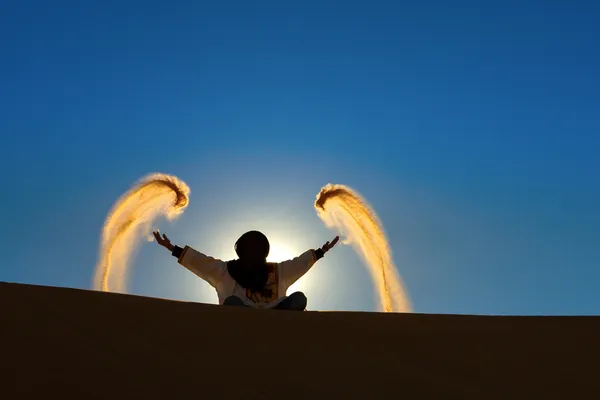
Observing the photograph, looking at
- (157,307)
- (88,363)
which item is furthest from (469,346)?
(88,363)

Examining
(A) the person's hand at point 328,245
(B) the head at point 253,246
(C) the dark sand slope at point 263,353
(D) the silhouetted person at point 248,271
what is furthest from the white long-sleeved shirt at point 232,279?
(C) the dark sand slope at point 263,353

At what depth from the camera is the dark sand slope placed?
10.1ft

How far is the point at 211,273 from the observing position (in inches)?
276

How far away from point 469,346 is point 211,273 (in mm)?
3674

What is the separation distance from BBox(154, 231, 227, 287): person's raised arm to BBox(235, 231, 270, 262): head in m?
0.43

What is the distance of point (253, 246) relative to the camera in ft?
21.8

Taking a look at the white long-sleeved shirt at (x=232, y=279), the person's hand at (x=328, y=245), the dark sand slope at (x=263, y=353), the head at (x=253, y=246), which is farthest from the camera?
the person's hand at (x=328, y=245)

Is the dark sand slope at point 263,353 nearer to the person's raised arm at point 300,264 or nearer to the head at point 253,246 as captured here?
the head at point 253,246

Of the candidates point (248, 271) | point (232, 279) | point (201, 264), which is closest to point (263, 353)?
point (248, 271)

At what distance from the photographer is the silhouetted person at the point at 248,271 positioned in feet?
21.8

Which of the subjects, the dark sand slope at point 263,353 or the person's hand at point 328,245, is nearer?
the dark sand slope at point 263,353

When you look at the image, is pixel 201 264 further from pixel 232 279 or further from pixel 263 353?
pixel 263 353

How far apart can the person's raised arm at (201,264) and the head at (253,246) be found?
0.43 metres

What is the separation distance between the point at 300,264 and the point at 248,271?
1016mm
